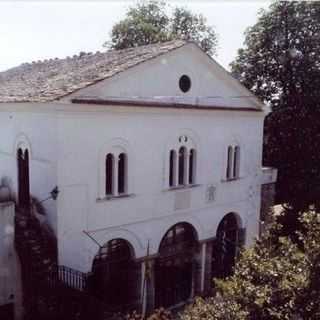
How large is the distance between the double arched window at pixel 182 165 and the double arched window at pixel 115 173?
219cm

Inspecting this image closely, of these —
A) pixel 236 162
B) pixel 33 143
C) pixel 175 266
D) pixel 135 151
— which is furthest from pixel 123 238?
pixel 236 162

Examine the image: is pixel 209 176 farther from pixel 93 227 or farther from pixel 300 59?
→ pixel 300 59

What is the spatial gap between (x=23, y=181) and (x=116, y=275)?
452 cm

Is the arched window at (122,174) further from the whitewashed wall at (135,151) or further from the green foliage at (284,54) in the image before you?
the green foliage at (284,54)

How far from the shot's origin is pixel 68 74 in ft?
48.3

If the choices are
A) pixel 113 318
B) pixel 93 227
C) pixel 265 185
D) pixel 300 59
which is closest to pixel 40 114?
pixel 93 227

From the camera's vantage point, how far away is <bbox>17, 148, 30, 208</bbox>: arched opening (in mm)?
13992

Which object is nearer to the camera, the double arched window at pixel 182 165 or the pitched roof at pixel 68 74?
the pitched roof at pixel 68 74

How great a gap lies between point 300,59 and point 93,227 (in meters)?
13.7

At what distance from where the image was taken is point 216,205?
683 inches

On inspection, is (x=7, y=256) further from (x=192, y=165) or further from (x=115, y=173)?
(x=192, y=165)

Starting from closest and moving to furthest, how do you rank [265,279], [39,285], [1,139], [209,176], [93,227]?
[265,279] → [39,285] → [93,227] → [1,139] → [209,176]

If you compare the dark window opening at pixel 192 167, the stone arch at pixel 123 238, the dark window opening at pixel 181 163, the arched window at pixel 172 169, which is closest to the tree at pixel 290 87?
the dark window opening at pixel 192 167

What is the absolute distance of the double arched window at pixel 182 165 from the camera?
15.6m
